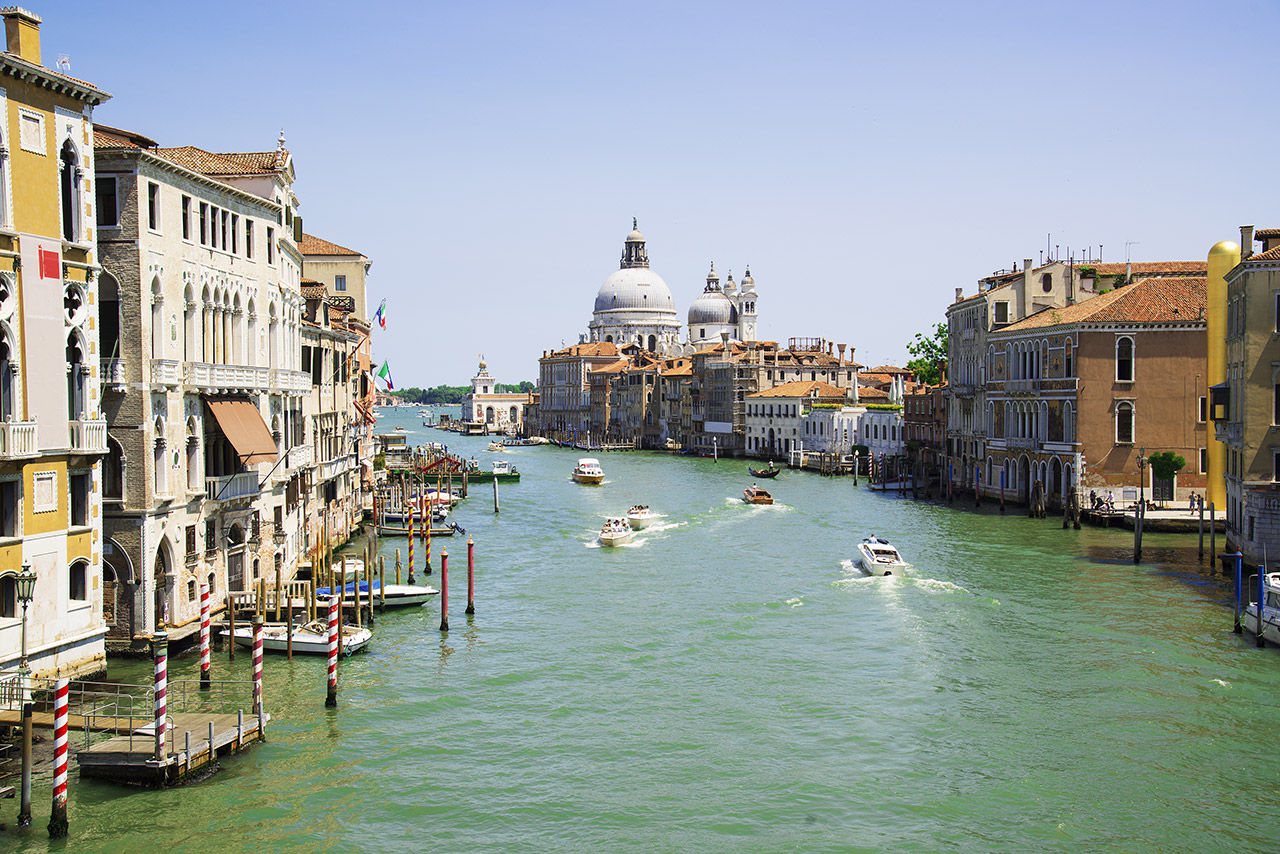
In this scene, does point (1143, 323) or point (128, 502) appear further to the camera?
point (1143, 323)

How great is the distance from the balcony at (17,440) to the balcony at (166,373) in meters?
2.83

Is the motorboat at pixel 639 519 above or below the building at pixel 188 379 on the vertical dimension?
below

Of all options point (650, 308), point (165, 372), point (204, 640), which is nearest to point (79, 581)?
point (204, 640)

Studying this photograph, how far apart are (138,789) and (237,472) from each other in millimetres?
7362

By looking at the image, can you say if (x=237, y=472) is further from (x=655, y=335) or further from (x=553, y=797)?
(x=655, y=335)

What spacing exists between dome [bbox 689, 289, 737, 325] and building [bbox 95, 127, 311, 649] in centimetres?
9190

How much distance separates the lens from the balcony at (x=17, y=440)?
1274cm

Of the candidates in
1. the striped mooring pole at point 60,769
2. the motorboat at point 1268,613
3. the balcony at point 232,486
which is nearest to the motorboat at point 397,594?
the balcony at point 232,486

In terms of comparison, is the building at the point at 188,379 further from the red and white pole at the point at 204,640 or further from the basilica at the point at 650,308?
the basilica at the point at 650,308

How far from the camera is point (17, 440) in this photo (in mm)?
12898

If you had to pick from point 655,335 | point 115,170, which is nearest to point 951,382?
point 115,170

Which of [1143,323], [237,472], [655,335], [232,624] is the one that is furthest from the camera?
[655,335]

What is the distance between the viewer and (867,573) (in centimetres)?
2516

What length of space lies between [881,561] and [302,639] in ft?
39.7
